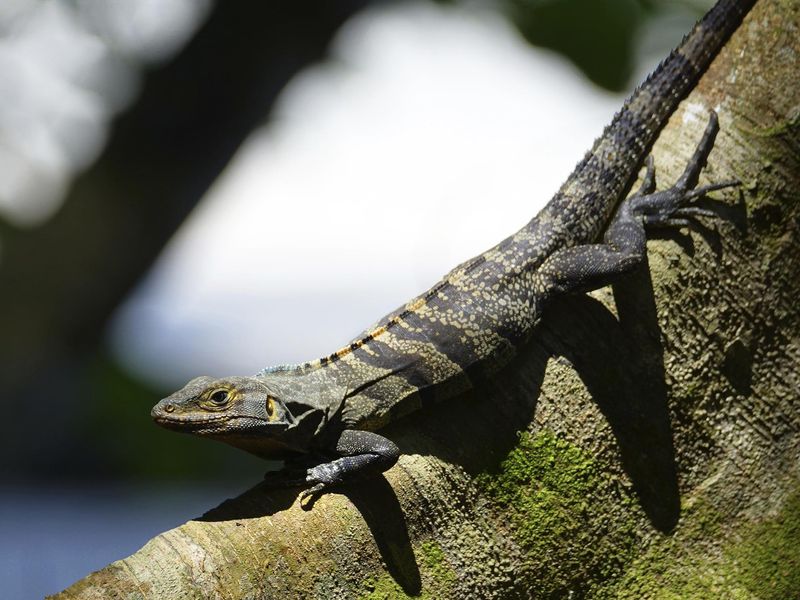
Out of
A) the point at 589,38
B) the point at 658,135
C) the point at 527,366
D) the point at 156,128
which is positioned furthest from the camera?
the point at 589,38

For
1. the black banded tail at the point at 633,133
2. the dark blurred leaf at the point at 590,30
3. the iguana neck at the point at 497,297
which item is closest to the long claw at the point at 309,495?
the iguana neck at the point at 497,297

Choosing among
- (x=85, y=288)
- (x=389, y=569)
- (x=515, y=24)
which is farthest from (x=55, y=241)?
(x=515, y=24)

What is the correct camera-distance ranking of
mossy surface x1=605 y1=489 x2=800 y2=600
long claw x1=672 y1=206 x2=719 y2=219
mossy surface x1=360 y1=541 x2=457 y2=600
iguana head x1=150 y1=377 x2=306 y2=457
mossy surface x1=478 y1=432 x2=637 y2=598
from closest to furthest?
mossy surface x1=360 y1=541 x2=457 y2=600
mossy surface x1=478 y1=432 x2=637 y2=598
mossy surface x1=605 y1=489 x2=800 y2=600
iguana head x1=150 y1=377 x2=306 y2=457
long claw x1=672 y1=206 x2=719 y2=219

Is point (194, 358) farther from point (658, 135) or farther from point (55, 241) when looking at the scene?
point (658, 135)

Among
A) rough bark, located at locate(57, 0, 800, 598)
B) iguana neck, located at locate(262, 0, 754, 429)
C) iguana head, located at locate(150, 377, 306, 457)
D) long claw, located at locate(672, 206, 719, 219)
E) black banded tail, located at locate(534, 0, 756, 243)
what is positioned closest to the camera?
rough bark, located at locate(57, 0, 800, 598)

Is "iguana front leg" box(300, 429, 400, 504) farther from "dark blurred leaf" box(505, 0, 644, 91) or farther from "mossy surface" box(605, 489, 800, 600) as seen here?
"dark blurred leaf" box(505, 0, 644, 91)

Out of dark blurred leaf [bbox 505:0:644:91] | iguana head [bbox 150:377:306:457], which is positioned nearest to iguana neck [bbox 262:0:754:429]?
iguana head [bbox 150:377:306:457]

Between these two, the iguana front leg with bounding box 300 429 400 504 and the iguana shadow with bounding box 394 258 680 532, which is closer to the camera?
the iguana front leg with bounding box 300 429 400 504
